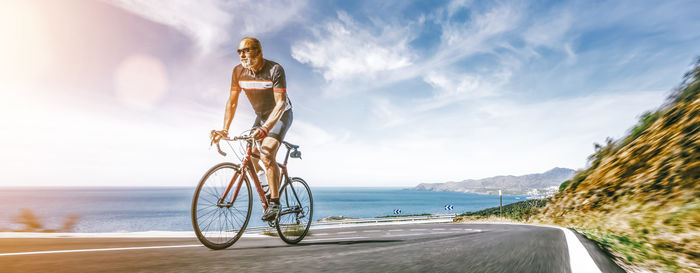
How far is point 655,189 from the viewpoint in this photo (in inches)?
191

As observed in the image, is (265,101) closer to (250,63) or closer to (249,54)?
(250,63)

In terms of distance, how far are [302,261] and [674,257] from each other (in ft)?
10.6

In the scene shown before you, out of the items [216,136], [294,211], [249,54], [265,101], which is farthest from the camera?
[294,211]

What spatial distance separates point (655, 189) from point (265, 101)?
5.47m

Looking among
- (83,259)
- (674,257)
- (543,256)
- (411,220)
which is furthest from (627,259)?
(411,220)

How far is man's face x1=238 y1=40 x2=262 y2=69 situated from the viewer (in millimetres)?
4000

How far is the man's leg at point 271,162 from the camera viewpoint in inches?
158

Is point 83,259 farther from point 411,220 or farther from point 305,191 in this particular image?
point 411,220

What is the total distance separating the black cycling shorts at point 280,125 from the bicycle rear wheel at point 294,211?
937mm

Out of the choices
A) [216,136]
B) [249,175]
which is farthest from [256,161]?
[216,136]

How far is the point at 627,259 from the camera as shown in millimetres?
3301

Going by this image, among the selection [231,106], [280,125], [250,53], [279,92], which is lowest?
[280,125]

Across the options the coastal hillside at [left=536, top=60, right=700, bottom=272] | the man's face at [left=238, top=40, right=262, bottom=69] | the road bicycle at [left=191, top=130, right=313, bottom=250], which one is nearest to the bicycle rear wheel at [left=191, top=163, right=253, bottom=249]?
the road bicycle at [left=191, top=130, right=313, bottom=250]

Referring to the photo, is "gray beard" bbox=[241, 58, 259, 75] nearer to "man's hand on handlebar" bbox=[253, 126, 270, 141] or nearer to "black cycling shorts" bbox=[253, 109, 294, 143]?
"black cycling shorts" bbox=[253, 109, 294, 143]
